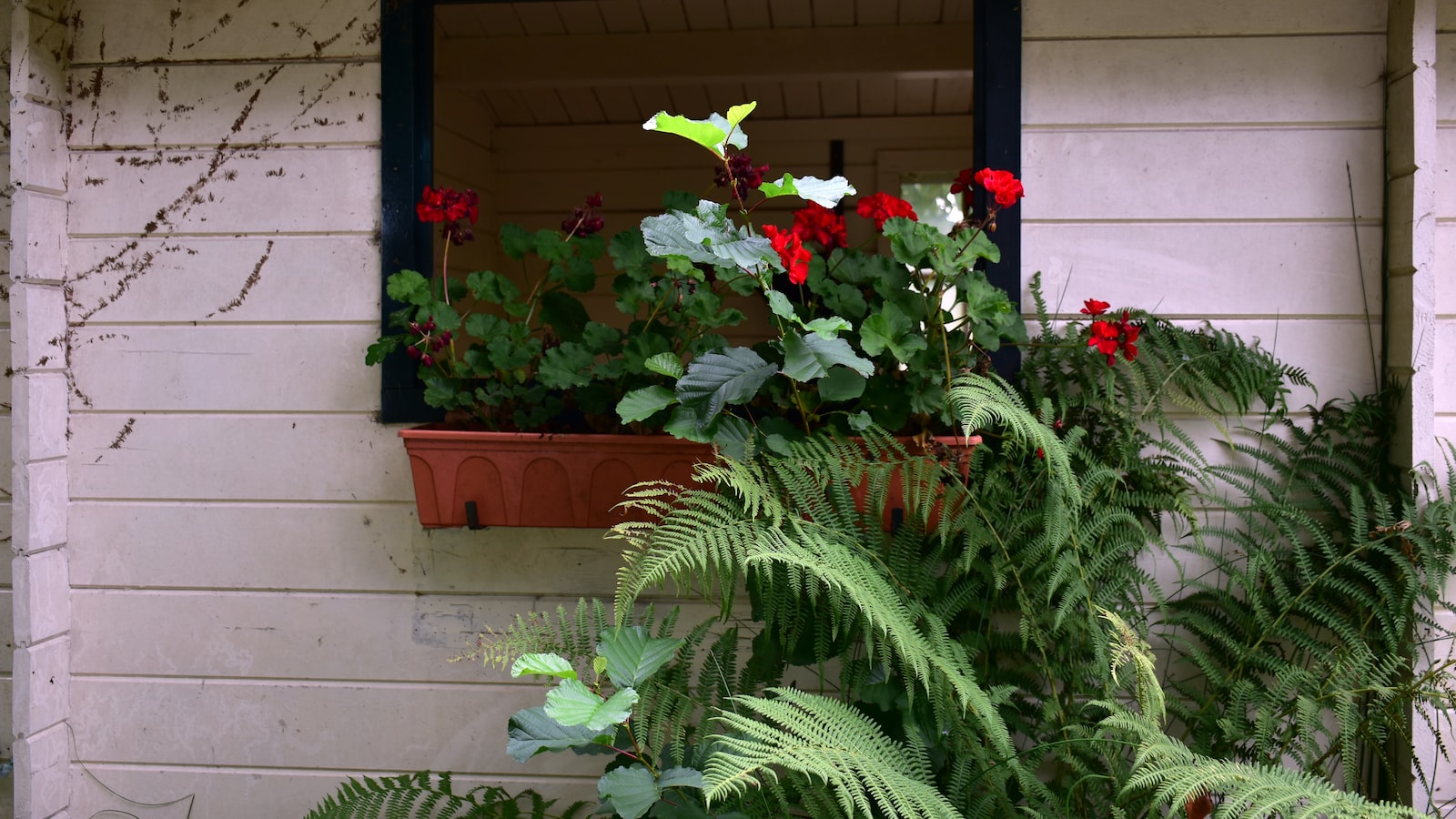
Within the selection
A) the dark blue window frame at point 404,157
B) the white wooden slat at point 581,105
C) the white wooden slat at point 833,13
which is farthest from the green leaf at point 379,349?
the white wooden slat at point 581,105

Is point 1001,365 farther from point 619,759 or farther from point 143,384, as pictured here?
point 143,384

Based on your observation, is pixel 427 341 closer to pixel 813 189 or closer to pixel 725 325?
pixel 725 325

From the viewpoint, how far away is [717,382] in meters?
1.48

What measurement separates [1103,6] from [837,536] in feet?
A: 3.37

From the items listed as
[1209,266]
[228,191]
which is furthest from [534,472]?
[1209,266]

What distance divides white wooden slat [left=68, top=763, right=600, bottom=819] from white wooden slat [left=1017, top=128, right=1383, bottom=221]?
4.94 ft

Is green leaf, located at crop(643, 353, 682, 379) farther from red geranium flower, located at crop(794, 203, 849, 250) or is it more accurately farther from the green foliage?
the green foliage

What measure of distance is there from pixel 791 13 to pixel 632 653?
2448mm

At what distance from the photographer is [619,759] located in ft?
4.83

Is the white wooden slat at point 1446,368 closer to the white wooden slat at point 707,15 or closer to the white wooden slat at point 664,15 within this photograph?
the white wooden slat at point 707,15

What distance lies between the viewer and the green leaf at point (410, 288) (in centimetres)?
173

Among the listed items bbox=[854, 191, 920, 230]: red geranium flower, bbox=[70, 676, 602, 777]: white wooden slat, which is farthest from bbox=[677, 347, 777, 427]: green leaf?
bbox=[70, 676, 602, 777]: white wooden slat

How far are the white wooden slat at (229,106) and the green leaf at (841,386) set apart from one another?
3.13 ft

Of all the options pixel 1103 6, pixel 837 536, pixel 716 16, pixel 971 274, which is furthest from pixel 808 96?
pixel 837 536
